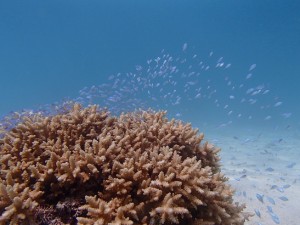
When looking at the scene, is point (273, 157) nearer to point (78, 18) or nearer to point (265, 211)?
point (265, 211)

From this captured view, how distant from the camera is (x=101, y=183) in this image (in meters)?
3.54

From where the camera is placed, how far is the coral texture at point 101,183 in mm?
3096

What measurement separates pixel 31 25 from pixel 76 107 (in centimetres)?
9831

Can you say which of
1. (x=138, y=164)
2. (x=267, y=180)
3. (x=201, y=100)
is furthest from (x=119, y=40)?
(x=138, y=164)

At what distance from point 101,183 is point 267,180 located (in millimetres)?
10048

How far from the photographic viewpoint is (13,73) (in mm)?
91750

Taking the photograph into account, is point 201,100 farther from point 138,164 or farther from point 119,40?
point 138,164

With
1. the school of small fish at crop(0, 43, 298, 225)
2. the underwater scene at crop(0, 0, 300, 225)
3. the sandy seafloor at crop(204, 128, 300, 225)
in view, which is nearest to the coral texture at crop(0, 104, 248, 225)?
the underwater scene at crop(0, 0, 300, 225)

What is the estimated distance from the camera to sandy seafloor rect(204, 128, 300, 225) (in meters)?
8.36

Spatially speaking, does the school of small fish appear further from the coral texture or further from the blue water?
the blue water

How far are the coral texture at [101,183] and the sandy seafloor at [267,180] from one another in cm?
454

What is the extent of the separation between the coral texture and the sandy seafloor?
454 centimetres

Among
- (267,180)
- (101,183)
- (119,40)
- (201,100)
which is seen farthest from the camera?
(119,40)

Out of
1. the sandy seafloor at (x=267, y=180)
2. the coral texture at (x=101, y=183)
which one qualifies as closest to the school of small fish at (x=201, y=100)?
the sandy seafloor at (x=267, y=180)
